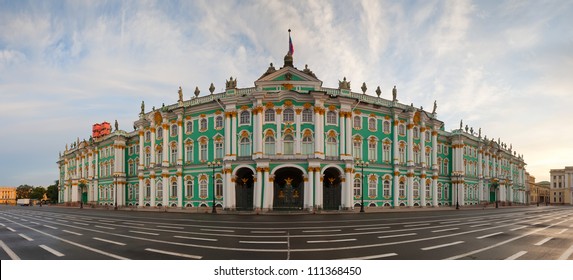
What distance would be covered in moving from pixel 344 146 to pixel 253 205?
13845 mm

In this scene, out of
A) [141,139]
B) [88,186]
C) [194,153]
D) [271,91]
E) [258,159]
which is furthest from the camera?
[88,186]

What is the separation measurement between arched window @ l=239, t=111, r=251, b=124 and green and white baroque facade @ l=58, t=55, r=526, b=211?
0.45ft

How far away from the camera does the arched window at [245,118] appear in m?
44.4

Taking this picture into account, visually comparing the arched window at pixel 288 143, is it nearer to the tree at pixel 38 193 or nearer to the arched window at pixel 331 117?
the arched window at pixel 331 117

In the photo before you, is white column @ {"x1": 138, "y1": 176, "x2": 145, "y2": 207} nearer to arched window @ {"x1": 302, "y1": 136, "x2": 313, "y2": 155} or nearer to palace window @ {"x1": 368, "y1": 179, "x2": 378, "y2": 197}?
arched window @ {"x1": 302, "y1": 136, "x2": 313, "y2": 155}

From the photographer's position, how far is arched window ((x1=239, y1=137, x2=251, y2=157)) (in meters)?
43.9

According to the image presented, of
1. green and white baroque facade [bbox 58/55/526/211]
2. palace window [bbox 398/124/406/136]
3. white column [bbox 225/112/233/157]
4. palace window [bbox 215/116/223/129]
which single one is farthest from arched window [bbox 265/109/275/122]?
palace window [bbox 398/124/406/136]

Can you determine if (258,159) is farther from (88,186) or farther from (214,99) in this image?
(88,186)

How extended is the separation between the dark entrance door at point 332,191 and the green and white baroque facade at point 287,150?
0.42 ft

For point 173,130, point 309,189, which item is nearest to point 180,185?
point 173,130

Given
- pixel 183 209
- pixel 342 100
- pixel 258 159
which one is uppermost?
pixel 342 100

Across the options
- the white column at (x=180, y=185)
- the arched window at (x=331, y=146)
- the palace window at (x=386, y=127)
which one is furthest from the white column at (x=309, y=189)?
the white column at (x=180, y=185)

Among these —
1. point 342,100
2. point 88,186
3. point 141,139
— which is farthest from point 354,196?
point 88,186

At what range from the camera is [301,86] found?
150ft
